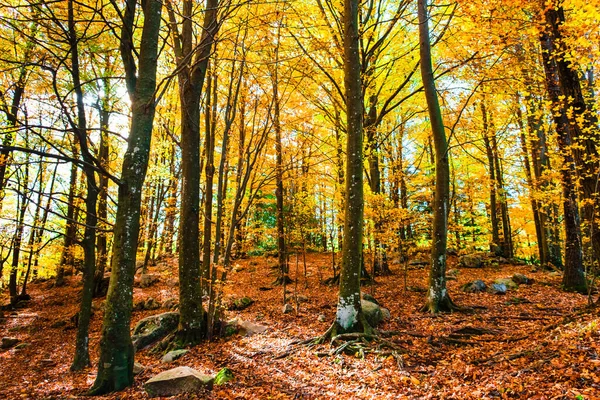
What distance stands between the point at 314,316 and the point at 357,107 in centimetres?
532

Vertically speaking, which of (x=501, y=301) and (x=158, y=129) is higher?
(x=158, y=129)

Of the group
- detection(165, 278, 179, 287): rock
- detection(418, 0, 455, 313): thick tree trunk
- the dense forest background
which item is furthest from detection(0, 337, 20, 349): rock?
detection(418, 0, 455, 313): thick tree trunk

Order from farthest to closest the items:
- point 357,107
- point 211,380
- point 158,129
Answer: point 158,129
point 357,107
point 211,380

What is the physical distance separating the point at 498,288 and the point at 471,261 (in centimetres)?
526

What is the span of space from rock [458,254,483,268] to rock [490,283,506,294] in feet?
15.6

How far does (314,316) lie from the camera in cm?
830

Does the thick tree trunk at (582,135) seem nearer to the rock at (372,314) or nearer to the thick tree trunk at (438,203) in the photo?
the thick tree trunk at (438,203)

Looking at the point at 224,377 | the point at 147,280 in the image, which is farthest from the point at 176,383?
the point at 147,280

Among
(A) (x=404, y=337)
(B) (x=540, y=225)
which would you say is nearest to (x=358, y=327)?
(A) (x=404, y=337)

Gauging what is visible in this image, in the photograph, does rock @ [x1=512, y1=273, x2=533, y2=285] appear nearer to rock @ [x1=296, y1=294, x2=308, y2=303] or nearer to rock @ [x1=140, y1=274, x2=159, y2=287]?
rock @ [x1=296, y1=294, x2=308, y2=303]

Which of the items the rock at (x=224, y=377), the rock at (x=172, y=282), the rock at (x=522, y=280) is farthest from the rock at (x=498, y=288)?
the rock at (x=172, y=282)

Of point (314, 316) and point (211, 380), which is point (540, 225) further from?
point (211, 380)

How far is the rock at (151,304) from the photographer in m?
11.5

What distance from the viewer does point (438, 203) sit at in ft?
25.5
